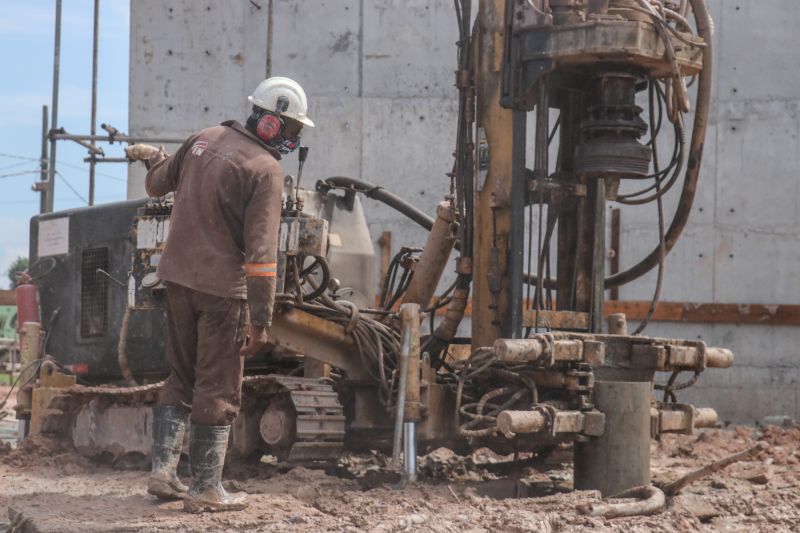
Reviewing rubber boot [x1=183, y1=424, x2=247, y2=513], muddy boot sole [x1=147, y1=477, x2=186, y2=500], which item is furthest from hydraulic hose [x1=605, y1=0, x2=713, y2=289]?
muddy boot sole [x1=147, y1=477, x2=186, y2=500]

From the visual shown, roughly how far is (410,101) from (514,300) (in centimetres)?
652

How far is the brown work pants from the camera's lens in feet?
18.7

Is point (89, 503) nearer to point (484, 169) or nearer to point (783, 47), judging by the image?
point (484, 169)

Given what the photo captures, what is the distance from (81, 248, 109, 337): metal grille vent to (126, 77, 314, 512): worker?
10.3 feet

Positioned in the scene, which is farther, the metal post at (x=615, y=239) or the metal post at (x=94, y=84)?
the metal post at (x=615, y=239)

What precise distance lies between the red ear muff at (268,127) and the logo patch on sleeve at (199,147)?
0.96 ft

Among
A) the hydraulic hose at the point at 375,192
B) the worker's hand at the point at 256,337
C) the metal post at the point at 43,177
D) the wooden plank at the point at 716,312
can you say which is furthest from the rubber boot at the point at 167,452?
the metal post at the point at 43,177

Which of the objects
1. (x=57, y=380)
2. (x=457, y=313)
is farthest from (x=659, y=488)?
(x=57, y=380)

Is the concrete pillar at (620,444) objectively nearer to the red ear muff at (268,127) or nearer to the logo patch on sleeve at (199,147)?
the red ear muff at (268,127)

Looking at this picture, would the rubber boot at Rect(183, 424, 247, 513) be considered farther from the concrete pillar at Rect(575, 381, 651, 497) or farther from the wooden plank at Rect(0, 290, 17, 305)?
the wooden plank at Rect(0, 290, 17, 305)

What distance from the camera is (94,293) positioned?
9102mm

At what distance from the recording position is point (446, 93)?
13375 millimetres

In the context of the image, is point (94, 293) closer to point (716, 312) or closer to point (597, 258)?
point (597, 258)

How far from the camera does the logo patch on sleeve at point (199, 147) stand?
596 centimetres
